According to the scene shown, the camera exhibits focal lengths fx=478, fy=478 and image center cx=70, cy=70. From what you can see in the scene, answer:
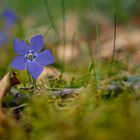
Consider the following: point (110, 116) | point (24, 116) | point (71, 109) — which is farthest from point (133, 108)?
point (24, 116)

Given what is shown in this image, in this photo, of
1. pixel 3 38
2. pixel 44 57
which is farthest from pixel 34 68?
pixel 3 38

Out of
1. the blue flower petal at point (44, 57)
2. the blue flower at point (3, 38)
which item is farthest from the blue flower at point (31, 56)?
the blue flower at point (3, 38)

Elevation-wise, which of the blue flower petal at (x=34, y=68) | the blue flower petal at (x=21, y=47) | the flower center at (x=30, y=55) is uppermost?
the blue flower petal at (x=21, y=47)

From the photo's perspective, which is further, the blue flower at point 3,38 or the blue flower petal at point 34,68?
the blue flower at point 3,38

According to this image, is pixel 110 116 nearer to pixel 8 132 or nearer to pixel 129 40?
pixel 8 132

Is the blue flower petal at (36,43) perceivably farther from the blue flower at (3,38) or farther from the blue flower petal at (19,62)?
the blue flower at (3,38)

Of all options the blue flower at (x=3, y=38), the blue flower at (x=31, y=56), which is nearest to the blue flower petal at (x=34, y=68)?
the blue flower at (x=31, y=56)

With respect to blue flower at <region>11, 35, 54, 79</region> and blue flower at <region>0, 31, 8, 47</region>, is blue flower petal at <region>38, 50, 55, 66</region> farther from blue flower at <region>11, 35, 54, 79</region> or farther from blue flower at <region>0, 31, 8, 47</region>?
blue flower at <region>0, 31, 8, 47</region>

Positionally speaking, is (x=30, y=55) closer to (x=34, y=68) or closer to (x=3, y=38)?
(x=34, y=68)

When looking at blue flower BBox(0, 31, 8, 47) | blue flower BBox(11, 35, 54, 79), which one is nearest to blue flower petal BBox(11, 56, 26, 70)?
blue flower BBox(11, 35, 54, 79)

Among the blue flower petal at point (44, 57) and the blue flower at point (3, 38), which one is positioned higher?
the blue flower at point (3, 38)
